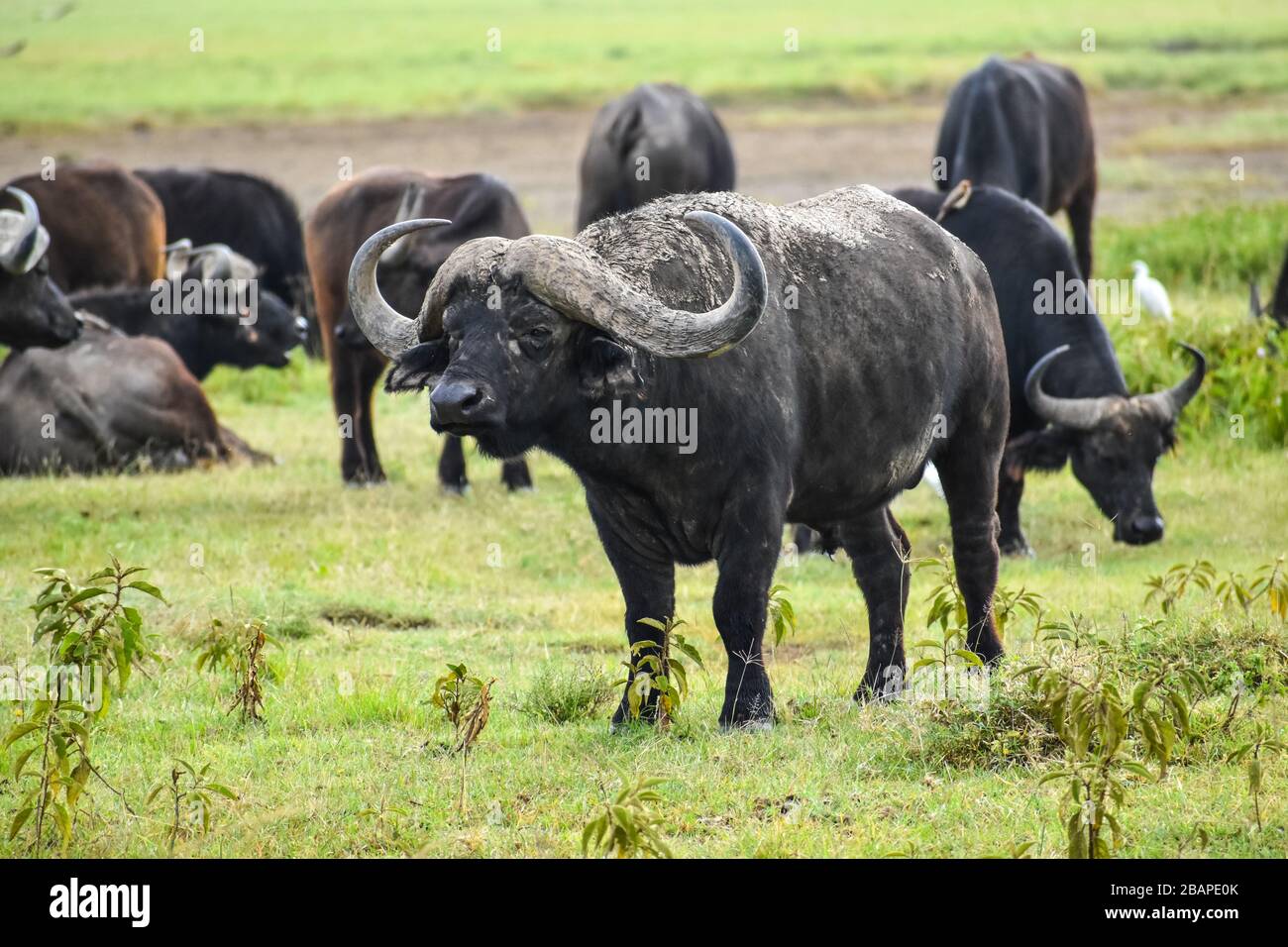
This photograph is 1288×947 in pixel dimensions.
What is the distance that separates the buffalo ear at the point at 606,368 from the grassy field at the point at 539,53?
31.7 meters

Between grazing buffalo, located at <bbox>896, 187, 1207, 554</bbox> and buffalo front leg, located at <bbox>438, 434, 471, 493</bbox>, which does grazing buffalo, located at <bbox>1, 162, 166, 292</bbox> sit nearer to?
buffalo front leg, located at <bbox>438, 434, 471, 493</bbox>

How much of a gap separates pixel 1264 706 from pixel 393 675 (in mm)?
3552

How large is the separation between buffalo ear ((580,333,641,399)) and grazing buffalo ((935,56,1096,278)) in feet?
25.5

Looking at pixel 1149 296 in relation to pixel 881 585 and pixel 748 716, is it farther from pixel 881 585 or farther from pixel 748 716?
pixel 748 716

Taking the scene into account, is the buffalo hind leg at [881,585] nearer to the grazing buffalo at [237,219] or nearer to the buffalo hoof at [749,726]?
the buffalo hoof at [749,726]

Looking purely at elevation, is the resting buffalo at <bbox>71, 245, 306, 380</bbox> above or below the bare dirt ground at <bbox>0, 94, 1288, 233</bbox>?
below

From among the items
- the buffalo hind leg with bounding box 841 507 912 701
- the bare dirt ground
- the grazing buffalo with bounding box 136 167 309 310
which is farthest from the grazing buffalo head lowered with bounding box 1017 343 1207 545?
the bare dirt ground

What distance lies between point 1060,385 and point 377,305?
503 cm

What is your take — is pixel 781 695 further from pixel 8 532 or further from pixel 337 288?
pixel 337 288

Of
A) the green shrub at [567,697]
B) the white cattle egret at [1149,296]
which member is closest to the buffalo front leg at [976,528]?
the green shrub at [567,697]

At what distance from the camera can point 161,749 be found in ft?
21.8

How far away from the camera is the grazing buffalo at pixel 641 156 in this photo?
52.8 ft

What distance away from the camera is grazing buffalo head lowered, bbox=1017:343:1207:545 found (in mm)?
10148
